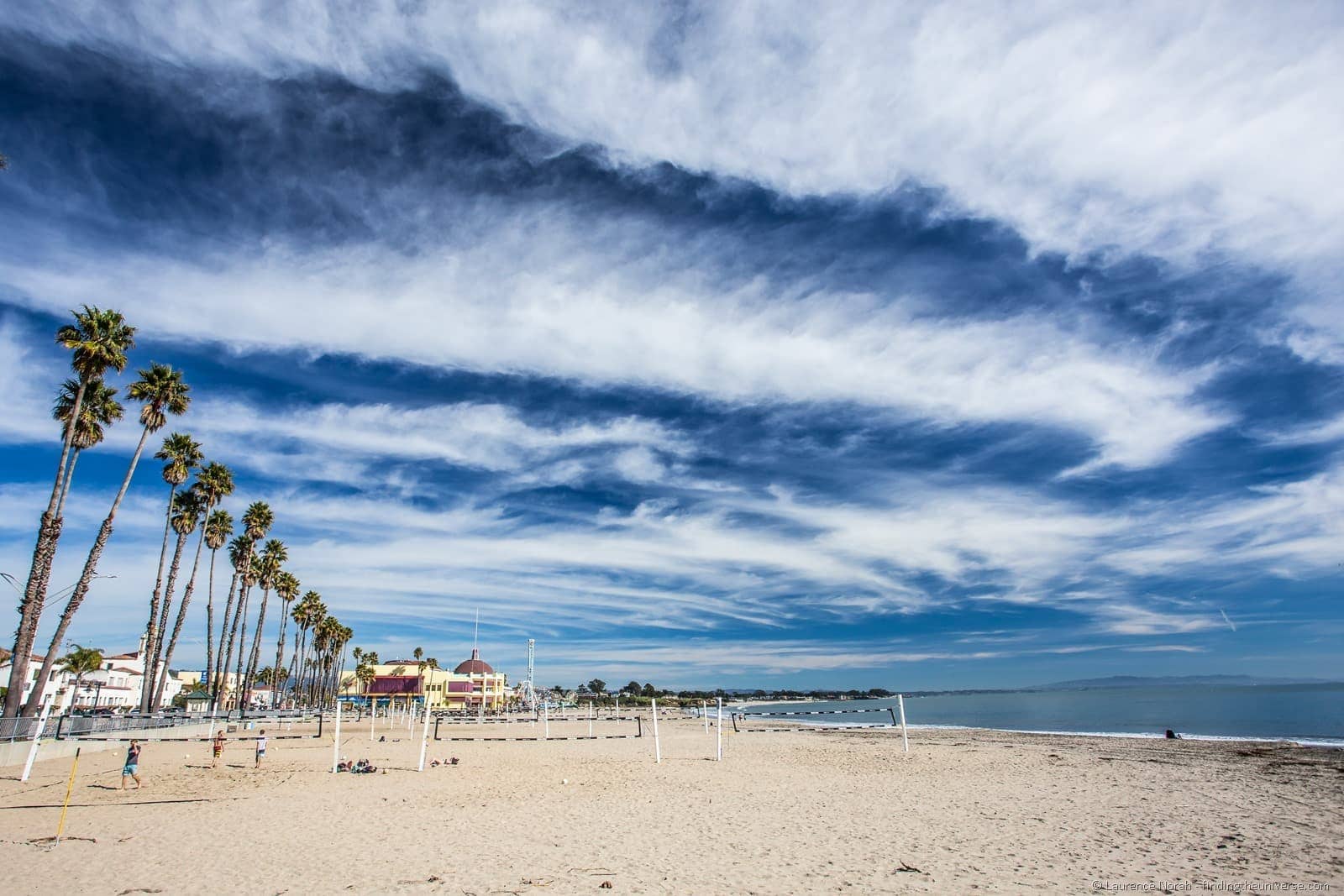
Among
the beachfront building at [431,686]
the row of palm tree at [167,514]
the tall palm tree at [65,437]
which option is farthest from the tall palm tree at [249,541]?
the beachfront building at [431,686]

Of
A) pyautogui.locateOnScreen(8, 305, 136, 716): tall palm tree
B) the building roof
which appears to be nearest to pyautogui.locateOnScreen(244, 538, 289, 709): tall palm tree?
pyautogui.locateOnScreen(8, 305, 136, 716): tall palm tree

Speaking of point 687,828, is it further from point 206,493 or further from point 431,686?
point 431,686

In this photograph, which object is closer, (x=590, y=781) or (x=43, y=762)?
(x=590, y=781)

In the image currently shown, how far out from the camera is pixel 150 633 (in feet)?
120

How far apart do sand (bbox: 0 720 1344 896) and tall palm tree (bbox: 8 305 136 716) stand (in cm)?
430

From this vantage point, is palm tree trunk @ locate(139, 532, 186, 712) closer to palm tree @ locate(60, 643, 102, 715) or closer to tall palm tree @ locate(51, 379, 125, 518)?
tall palm tree @ locate(51, 379, 125, 518)

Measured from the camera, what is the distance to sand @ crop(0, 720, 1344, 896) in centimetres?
957

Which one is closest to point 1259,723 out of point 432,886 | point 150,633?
point 432,886

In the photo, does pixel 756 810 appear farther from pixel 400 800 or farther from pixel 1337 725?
pixel 1337 725

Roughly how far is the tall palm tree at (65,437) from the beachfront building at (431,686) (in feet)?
288

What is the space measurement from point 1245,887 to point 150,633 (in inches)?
Answer: 1802

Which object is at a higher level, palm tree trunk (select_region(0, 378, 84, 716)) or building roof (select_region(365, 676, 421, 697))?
palm tree trunk (select_region(0, 378, 84, 716))

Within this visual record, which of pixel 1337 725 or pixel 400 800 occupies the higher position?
pixel 400 800

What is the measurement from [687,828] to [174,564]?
3811 cm
